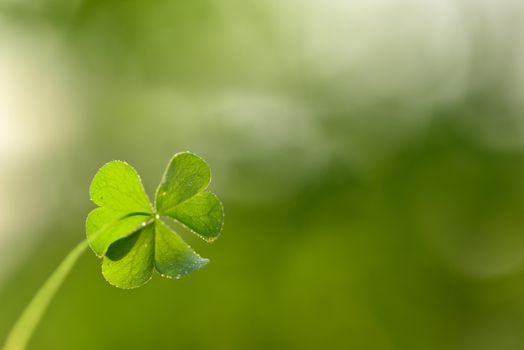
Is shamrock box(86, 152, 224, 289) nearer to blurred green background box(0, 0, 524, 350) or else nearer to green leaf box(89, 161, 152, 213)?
green leaf box(89, 161, 152, 213)

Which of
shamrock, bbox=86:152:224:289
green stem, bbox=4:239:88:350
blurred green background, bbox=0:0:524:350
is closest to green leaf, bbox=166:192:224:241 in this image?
shamrock, bbox=86:152:224:289

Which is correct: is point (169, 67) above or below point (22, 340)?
above

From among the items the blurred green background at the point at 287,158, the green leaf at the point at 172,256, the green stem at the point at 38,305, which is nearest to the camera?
the green stem at the point at 38,305

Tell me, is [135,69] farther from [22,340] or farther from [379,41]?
[22,340]

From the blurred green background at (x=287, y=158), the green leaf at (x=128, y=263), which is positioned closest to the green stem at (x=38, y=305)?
the green leaf at (x=128, y=263)

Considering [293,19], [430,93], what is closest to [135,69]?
[293,19]

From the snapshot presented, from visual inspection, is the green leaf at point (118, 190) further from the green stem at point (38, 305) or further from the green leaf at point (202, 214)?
the green stem at point (38, 305)
